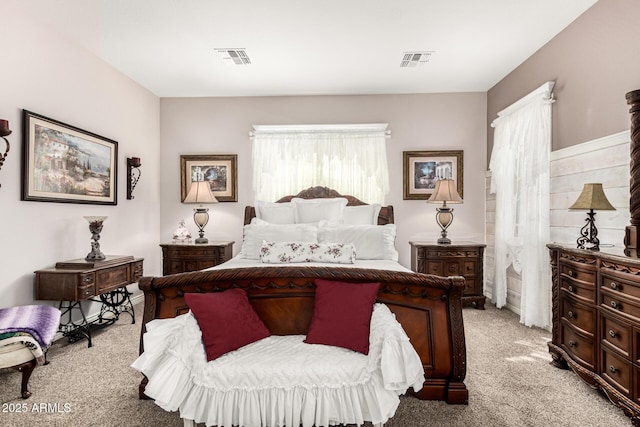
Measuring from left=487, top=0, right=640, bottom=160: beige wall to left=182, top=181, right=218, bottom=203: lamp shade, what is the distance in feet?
12.9

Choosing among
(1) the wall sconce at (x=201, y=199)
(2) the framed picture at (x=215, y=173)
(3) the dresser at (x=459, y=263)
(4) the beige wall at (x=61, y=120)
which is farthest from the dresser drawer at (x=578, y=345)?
(4) the beige wall at (x=61, y=120)

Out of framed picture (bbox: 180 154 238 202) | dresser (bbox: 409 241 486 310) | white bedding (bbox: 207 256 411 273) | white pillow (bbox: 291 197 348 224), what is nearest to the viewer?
white bedding (bbox: 207 256 411 273)

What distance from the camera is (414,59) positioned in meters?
4.00

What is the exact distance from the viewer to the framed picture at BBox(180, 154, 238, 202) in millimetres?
5180

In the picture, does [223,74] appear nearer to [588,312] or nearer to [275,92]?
[275,92]

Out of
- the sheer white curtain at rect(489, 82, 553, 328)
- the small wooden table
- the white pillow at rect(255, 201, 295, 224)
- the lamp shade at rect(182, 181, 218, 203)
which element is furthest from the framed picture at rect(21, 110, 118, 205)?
the sheer white curtain at rect(489, 82, 553, 328)

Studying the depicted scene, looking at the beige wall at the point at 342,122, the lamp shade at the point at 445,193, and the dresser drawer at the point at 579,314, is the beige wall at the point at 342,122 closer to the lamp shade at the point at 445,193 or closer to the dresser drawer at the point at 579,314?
the lamp shade at the point at 445,193

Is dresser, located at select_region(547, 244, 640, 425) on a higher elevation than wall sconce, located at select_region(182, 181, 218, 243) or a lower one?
lower

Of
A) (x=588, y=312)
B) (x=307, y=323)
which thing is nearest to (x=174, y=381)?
(x=307, y=323)

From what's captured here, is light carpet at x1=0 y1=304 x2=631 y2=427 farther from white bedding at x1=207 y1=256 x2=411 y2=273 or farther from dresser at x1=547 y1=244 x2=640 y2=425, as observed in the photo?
white bedding at x1=207 y1=256 x2=411 y2=273

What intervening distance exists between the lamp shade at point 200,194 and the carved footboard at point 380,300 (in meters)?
2.62

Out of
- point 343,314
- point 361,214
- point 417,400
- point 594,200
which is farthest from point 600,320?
point 361,214

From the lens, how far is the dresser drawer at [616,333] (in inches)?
81.4

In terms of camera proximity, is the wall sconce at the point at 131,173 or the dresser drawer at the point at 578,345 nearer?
the dresser drawer at the point at 578,345
